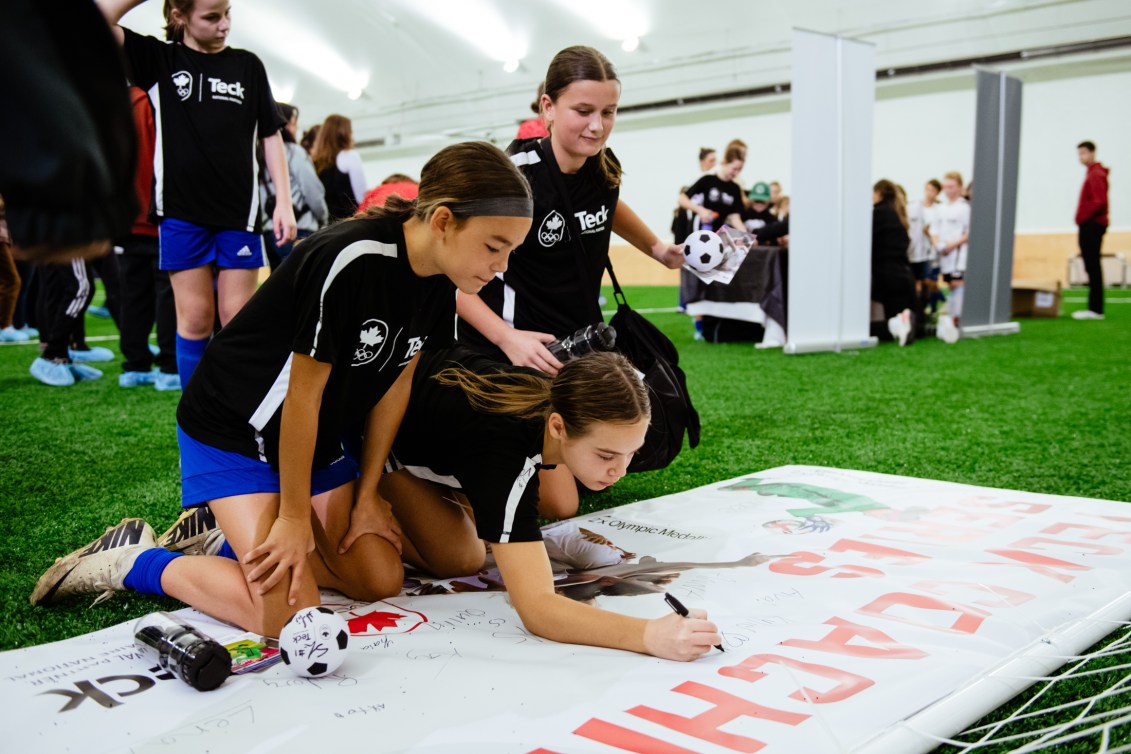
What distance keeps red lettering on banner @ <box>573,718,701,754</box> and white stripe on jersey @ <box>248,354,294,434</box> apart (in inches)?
34.5

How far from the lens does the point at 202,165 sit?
3.13 meters

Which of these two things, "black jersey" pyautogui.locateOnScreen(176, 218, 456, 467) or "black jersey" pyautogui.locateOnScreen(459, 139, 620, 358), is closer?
"black jersey" pyautogui.locateOnScreen(176, 218, 456, 467)

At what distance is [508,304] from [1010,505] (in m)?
1.45

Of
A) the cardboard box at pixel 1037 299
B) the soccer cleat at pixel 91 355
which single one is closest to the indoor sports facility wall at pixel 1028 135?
the cardboard box at pixel 1037 299

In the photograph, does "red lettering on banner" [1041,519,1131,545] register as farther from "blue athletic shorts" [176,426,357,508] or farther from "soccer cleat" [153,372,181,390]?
"soccer cleat" [153,372,181,390]

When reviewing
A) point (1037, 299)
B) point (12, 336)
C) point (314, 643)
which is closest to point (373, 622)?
point (314, 643)

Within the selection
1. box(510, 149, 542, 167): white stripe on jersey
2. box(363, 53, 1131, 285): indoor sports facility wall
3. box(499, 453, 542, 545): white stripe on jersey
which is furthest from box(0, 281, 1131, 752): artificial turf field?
box(363, 53, 1131, 285): indoor sports facility wall

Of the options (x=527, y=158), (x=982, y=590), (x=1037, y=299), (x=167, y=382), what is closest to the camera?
(x=982, y=590)

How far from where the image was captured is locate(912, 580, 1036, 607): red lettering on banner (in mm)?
1783

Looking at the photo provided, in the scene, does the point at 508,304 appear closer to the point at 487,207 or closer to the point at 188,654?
the point at 487,207

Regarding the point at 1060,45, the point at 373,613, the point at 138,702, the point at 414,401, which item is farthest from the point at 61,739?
the point at 1060,45

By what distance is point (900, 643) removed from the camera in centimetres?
160

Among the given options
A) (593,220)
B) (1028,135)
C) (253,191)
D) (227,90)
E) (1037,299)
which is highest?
(1028,135)

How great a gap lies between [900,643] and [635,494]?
51.5 inches
